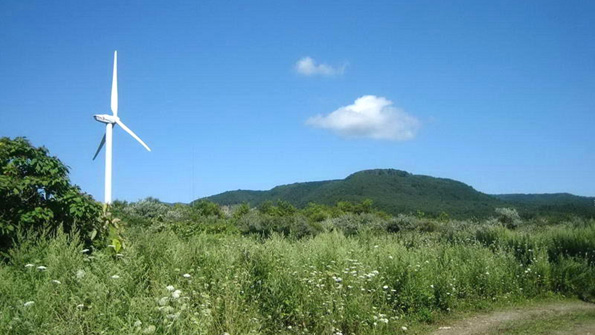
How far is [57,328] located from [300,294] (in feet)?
12.2

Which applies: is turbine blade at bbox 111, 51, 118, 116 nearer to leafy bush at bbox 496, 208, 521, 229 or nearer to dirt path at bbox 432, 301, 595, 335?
dirt path at bbox 432, 301, 595, 335

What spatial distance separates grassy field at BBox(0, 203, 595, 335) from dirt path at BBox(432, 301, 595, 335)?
0.47 metres

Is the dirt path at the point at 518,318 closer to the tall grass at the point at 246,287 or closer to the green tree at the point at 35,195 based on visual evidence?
the tall grass at the point at 246,287

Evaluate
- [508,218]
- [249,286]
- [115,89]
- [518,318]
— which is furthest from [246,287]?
[508,218]

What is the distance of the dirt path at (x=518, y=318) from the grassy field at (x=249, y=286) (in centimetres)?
47

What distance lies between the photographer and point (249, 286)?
7512 millimetres

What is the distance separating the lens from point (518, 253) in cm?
1410

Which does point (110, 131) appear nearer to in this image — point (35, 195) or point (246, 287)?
point (35, 195)

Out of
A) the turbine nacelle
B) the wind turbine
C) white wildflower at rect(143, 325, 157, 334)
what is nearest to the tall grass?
white wildflower at rect(143, 325, 157, 334)

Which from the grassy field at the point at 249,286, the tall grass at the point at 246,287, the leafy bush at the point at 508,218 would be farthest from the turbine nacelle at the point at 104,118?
the leafy bush at the point at 508,218

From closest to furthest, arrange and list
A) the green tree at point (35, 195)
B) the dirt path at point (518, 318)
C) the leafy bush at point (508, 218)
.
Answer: the green tree at point (35, 195) → the dirt path at point (518, 318) → the leafy bush at point (508, 218)

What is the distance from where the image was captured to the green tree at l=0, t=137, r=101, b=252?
7914mm

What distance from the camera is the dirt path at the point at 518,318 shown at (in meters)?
8.50

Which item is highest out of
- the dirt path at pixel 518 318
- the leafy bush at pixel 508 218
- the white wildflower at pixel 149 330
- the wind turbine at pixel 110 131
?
the wind turbine at pixel 110 131
